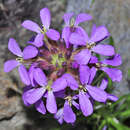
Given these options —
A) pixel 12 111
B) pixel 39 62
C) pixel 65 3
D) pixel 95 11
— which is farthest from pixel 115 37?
pixel 12 111

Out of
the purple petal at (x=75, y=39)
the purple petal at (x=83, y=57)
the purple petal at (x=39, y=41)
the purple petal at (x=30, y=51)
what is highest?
the purple petal at (x=75, y=39)

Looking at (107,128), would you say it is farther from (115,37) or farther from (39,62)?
(39,62)

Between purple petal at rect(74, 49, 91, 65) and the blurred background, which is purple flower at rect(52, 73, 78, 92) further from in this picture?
the blurred background

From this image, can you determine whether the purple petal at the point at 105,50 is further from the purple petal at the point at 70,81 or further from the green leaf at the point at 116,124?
the green leaf at the point at 116,124

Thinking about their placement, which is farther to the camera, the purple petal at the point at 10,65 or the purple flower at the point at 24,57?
the purple petal at the point at 10,65

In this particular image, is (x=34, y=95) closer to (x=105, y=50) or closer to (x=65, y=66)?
(x=65, y=66)

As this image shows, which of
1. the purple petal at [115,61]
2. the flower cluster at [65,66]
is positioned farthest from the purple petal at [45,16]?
the purple petal at [115,61]

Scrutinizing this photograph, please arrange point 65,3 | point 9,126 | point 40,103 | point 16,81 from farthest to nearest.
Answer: point 65,3, point 16,81, point 9,126, point 40,103

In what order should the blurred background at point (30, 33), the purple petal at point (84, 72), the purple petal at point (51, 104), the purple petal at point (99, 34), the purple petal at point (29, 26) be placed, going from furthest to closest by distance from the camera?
the blurred background at point (30, 33) < the purple petal at point (29, 26) < the purple petal at point (99, 34) < the purple petal at point (51, 104) < the purple petal at point (84, 72)
